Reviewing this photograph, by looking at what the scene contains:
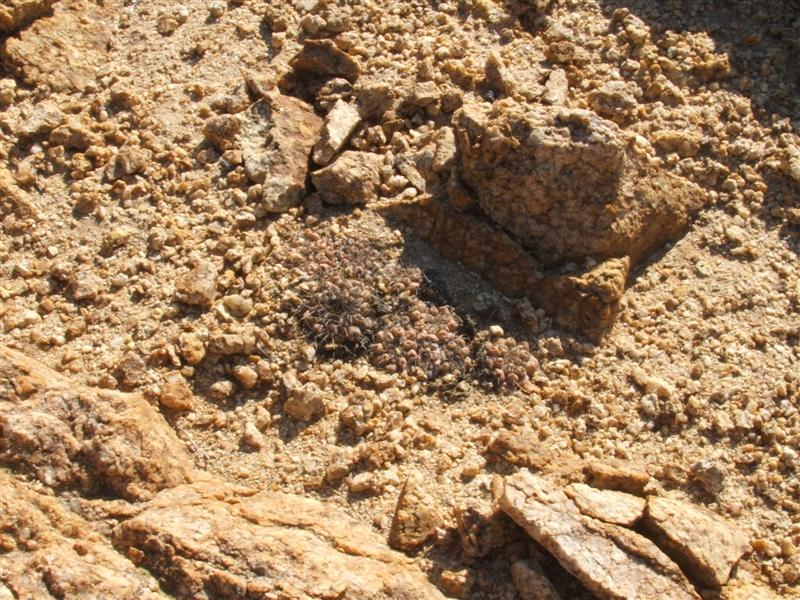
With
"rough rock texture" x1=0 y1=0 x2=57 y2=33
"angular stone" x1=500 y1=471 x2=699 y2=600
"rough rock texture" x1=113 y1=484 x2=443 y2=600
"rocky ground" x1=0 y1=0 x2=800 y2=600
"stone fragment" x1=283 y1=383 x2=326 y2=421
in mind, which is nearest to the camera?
"rough rock texture" x1=113 y1=484 x2=443 y2=600

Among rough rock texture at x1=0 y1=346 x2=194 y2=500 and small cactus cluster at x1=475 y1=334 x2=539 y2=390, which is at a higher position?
small cactus cluster at x1=475 y1=334 x2=539 y2=390

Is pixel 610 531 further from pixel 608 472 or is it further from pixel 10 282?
pixel 10 282

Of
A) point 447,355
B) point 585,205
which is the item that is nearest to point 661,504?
point 447,355

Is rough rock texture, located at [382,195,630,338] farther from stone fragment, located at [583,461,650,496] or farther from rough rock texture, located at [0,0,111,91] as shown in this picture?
rough rock texture, located at [0,0,111,91]

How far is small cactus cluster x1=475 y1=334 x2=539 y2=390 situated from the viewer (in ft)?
13.6

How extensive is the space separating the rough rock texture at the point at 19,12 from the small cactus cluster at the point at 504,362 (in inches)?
120

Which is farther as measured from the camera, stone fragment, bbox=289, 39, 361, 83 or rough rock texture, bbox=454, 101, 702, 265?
stone fragment, bbox=289, 39, 361, 83

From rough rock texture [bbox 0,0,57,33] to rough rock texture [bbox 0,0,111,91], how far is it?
0.04m

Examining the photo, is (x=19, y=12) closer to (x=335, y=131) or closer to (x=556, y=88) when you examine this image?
(x=335, y=131)

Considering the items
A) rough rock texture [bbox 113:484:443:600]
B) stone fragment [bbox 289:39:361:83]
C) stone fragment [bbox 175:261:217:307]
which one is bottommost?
rough rock texture [bbox 113:484:443:600]

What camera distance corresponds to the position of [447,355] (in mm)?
4191

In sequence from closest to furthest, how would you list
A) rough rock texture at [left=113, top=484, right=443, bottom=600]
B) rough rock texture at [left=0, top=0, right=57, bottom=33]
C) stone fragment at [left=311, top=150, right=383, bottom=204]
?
rough rock texture at [left=113, top=484, right=443, bottom=600] < stone fragment at [left=311, top=150, right=383, bottom=204] < rough rock texture at [left=0, top=0, right=57, bottom=33]

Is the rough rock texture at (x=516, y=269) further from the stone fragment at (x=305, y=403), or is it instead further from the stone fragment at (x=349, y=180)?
the stone fragment at (x=305, y=403)

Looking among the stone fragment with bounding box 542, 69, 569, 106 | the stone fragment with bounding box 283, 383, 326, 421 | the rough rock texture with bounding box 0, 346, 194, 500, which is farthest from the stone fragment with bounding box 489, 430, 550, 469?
the stone fragment with bounding box 542, 69, 569, 106
